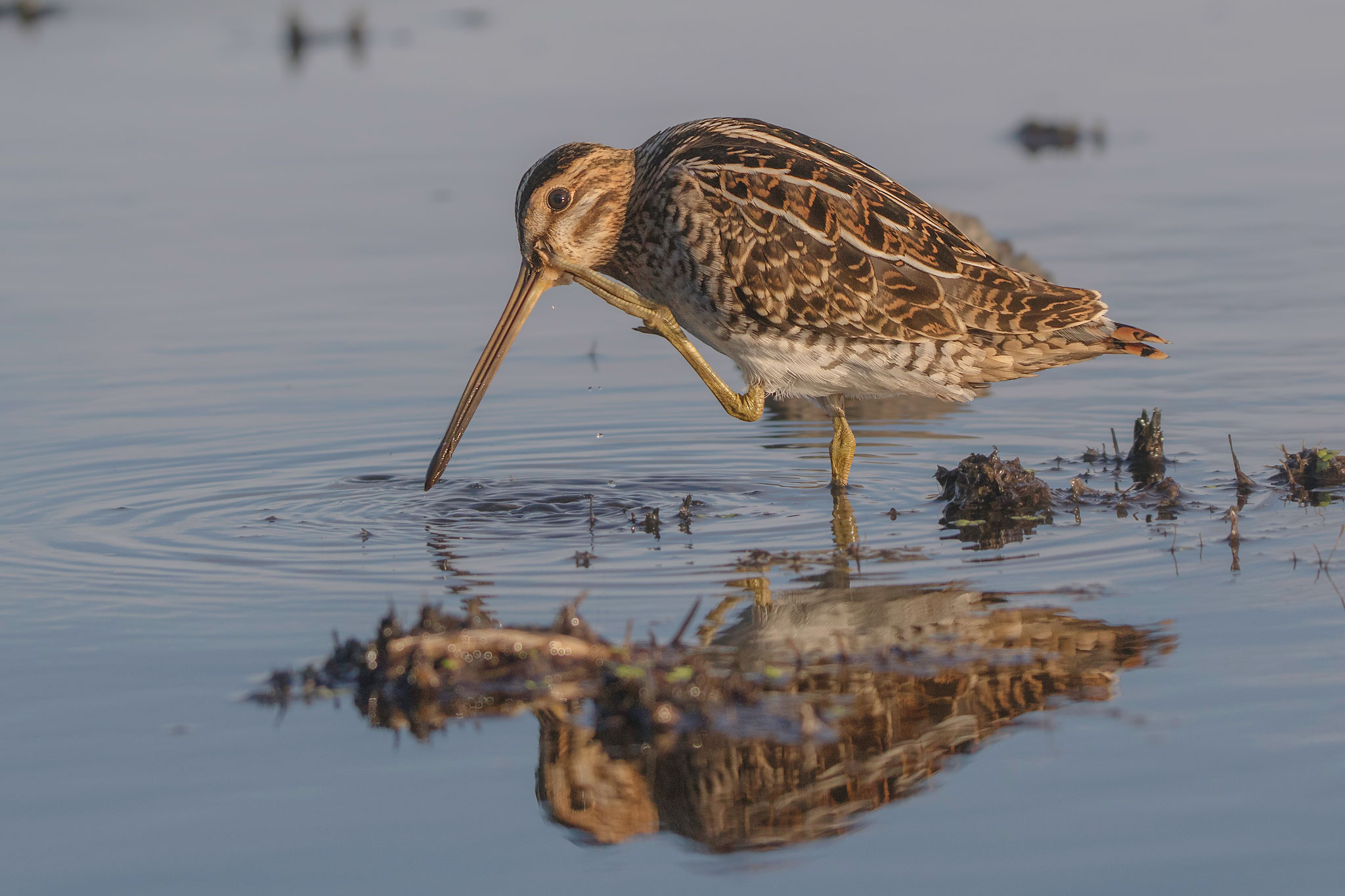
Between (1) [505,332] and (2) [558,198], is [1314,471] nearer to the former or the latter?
(2) [558,198]

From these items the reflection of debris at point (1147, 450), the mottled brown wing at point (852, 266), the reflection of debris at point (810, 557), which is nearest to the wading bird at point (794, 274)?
the mottled brown wing at point (852, 266)

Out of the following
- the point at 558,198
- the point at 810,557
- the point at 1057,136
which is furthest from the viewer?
the point at 1057,136

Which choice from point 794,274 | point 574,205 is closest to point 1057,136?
point 574,205

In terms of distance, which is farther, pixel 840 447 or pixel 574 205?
pixel 840 447

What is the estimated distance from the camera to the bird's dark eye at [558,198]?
8.09m

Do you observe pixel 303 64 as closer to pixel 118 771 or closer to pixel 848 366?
pixel 848 366

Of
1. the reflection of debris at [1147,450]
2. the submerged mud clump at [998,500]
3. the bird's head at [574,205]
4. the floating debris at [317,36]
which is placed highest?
the floating debris at [317,36]

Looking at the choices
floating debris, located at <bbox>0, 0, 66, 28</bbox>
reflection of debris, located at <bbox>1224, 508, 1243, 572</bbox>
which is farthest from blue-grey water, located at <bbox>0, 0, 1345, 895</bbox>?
floating debris, located at <bbox>0, 0, 66, 28</bbox>

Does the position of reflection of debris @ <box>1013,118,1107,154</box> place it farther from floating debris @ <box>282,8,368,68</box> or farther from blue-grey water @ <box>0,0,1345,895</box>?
floating debris @ <box>282,8,368,68</box>

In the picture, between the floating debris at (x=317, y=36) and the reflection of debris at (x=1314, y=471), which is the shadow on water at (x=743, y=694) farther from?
the floating debris at (x=317, y=36)

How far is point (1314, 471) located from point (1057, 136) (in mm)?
8945

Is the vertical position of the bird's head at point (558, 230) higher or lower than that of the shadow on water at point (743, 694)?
higher

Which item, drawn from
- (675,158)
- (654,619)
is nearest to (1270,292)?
(675,158)

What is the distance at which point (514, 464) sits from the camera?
871cm
